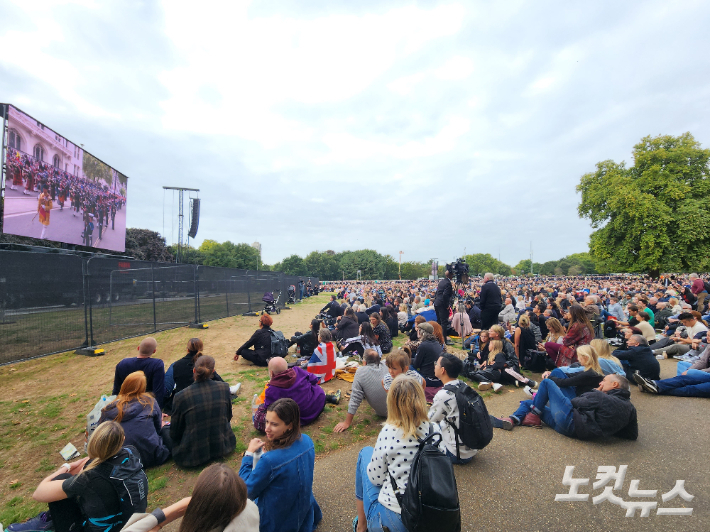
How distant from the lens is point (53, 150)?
1480 cm

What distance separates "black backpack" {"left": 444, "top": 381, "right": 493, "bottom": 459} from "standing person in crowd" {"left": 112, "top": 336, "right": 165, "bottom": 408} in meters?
3.78

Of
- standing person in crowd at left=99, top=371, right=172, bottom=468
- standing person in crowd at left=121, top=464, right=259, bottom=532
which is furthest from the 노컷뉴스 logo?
standing person in crowd at left=99, top=371, right=172, bottom=468

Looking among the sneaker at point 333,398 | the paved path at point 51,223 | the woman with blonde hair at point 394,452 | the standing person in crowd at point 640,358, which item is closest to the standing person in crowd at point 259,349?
the sneaker at point 333,398

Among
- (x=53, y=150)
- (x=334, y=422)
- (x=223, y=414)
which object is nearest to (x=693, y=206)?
(x=334, y=422)

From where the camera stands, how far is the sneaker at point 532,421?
4.19m

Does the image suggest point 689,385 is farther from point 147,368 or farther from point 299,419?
point 147,368

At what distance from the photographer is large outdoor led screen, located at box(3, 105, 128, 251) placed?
12.6 m

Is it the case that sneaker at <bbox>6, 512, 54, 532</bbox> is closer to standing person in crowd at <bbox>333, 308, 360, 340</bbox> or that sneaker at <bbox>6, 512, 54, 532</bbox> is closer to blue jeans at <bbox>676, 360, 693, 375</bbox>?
standing person in crowd at <bbox>333, 308, 360, 340</bbox>

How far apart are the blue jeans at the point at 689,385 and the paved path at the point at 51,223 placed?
65.8ft

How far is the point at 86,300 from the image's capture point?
7.39m

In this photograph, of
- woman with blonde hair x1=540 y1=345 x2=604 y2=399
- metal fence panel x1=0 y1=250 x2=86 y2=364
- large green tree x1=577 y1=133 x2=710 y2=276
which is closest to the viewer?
woman with blonde hair x1=540 y1=345 x2=604 y2=399

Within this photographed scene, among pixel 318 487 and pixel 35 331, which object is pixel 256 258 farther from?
pixel 318 487

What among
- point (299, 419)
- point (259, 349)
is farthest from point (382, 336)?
point (299, 419)

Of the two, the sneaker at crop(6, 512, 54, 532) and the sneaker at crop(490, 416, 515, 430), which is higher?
the sneaker at crop(6, 512, 54, 532)
